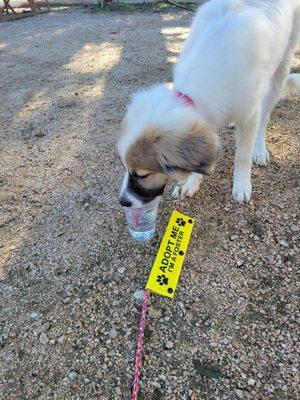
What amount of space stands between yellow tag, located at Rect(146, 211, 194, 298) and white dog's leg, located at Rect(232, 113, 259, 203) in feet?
1.62

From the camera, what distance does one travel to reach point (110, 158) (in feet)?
12.3

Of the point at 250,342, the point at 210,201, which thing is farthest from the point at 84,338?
the point at 210,201

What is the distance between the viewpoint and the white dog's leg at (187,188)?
3.16 metres

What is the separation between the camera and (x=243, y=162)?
3092mm

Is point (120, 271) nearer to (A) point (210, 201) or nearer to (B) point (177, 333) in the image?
(B) point (177, 333)

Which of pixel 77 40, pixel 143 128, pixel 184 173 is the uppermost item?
pixel 143 128

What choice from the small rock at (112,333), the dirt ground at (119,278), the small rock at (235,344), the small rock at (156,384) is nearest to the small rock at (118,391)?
the dirt ground at (119,278)

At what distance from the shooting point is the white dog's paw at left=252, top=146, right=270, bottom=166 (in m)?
3.53

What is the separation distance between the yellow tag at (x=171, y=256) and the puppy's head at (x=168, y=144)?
2.17ft

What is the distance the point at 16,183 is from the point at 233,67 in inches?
82.6

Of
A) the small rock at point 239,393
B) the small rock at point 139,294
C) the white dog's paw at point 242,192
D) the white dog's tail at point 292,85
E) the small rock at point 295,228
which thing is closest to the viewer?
the small rock at point 239,393

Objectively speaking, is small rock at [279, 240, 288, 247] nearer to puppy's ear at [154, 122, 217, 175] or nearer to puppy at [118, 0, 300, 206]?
puppy at [118, 0, 300, 206]

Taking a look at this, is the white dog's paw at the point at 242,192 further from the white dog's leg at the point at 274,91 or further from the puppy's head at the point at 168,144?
the puppy's head at the point at 168,144

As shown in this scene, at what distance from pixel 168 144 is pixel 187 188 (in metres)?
1.07
